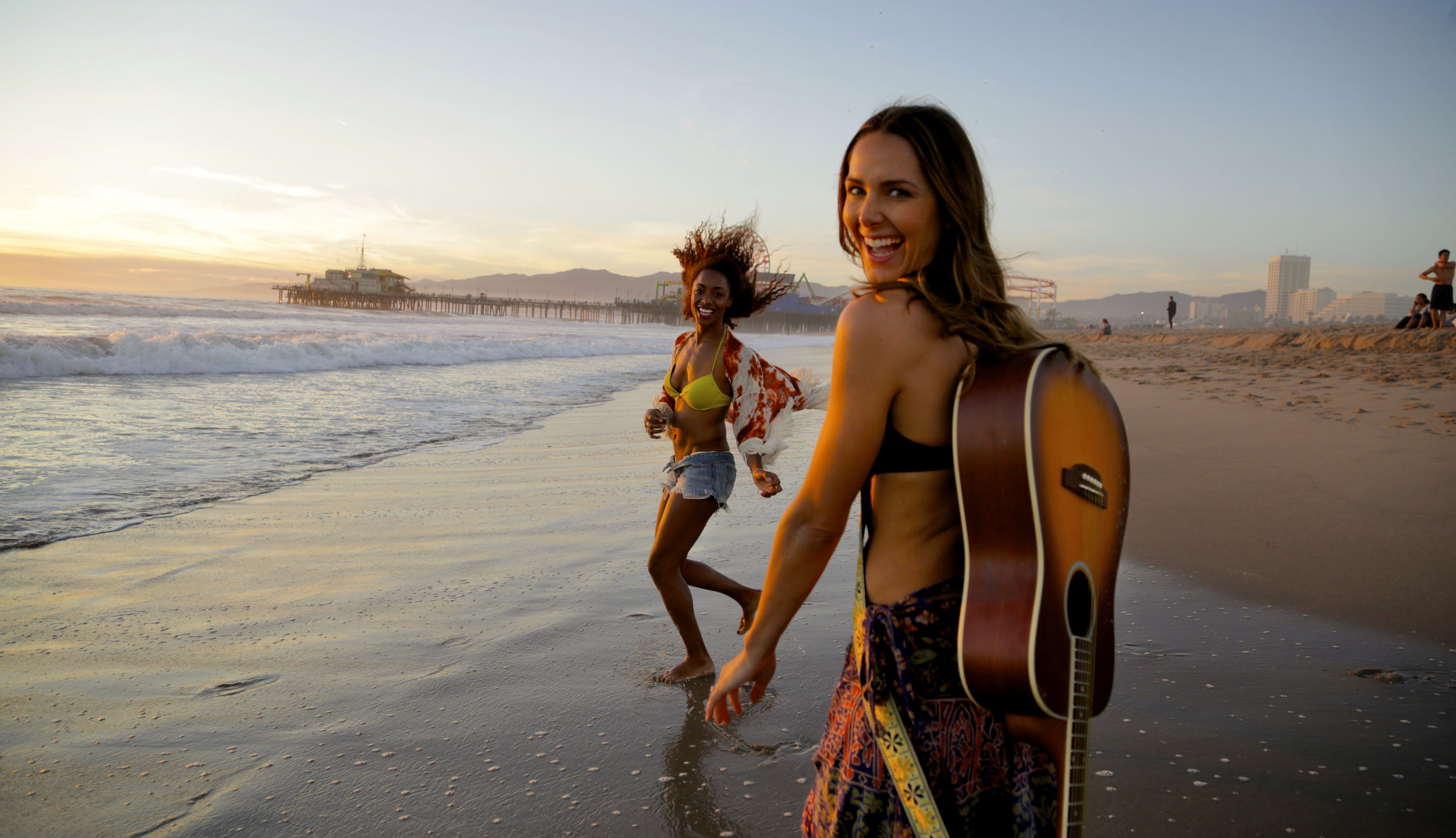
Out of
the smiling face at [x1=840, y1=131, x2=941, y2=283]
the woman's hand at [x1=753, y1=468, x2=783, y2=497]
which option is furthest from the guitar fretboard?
the woman's hand at [x1=753, y1=468, x2=783, y2=497]

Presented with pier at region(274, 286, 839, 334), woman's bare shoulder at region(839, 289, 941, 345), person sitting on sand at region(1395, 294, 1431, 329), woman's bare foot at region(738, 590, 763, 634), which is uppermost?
pier at region(274, 286, 839, 334)

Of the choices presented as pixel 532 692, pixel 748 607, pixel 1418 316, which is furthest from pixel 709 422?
pixel 1418 316

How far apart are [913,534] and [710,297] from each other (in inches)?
92.6

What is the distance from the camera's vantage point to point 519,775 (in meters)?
2.43

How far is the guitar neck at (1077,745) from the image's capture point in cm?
105

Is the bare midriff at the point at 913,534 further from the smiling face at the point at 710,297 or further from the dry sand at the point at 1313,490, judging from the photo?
the dry sand at the point at 1313,490

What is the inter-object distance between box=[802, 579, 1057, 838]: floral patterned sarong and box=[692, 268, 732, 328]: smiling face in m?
2.32

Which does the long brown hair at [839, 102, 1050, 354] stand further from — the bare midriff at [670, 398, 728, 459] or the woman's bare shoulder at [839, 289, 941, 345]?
the bare midriff at [670, 398, 728, 459]

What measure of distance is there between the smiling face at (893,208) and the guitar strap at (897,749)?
1.20ft

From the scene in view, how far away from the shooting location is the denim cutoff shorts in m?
3.27

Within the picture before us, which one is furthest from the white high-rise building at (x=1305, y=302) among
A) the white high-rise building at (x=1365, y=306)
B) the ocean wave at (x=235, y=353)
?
the ocean wave at (x=235, y=353)

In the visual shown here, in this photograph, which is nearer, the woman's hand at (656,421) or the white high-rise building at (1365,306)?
the woman's hand at (656,421)

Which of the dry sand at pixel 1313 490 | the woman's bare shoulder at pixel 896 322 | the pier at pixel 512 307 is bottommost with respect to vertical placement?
the dry sand at pixel 1313 490

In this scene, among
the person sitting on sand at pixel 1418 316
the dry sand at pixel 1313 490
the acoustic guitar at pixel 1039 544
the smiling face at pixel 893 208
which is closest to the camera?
the acoustic guitar at pixel 1039 544
